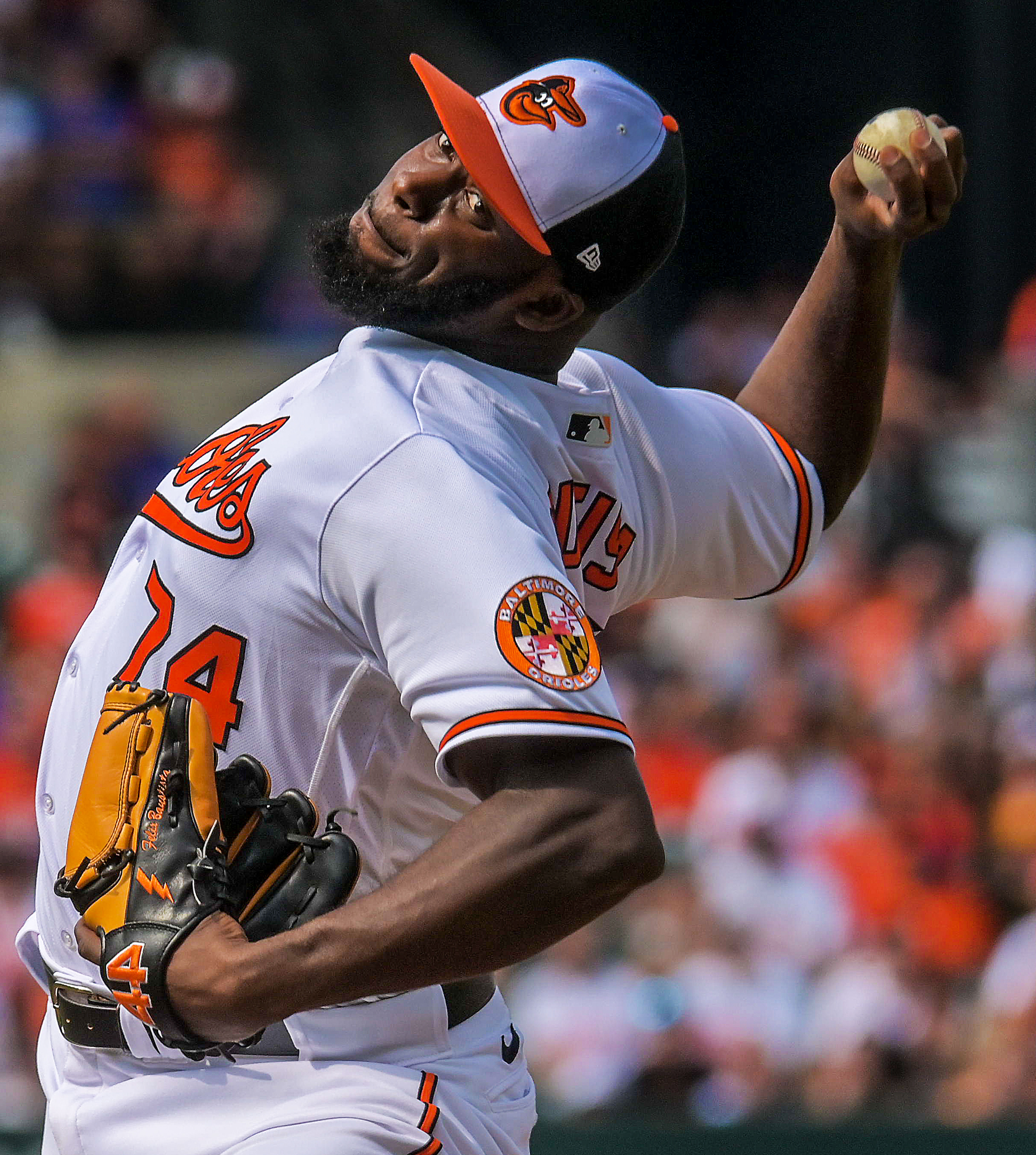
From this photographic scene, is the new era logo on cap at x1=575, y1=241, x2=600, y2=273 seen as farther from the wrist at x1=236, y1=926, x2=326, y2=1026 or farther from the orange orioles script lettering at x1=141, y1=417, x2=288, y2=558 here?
the wrist at x1=236, y1=926, x2=326, y2=1026

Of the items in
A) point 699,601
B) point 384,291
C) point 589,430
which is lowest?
point 699,601

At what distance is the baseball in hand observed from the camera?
234 centimetres

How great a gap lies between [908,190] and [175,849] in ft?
4.40

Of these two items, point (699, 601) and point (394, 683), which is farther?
point (699, 601)

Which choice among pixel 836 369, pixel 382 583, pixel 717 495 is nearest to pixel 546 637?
pixel 382 583

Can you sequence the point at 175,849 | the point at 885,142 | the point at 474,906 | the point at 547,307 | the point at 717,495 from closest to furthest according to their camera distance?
the point at 474,906 → the point at 175,849 → the point at 547,307 → the point at 885,142 → the point at 717,495

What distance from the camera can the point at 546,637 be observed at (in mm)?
1863

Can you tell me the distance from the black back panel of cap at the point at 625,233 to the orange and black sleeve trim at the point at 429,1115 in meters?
1.02

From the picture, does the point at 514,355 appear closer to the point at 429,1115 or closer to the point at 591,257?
the point at 591,257

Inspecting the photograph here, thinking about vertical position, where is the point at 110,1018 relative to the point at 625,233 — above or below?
below

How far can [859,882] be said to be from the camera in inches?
223

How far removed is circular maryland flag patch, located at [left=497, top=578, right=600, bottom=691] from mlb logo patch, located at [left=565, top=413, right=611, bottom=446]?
1.27 ft

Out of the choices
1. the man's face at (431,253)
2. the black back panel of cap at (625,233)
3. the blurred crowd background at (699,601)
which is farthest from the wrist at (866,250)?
the blurred crowd background at (699,601)

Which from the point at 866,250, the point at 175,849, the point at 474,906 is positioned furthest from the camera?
the point at 866,250
